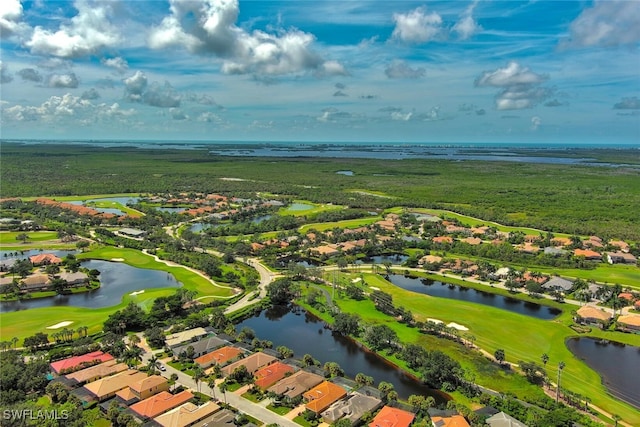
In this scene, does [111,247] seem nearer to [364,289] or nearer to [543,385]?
[364,289]

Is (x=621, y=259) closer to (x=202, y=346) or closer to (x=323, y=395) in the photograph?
(x=323, y=395)

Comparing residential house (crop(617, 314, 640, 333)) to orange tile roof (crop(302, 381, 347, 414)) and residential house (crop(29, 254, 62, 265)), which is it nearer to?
orange tile roof (crop(302, 381, 347, 414))

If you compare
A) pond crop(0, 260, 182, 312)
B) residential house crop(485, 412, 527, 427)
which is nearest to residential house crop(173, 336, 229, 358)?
pond crop(0, 260, 182, 312)

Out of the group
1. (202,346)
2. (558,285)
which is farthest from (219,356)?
(558,285)

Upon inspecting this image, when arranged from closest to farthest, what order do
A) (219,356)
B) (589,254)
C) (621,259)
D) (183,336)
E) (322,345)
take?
(219,356) < (183,336) < (322,345) < (621,259) < (589,254)

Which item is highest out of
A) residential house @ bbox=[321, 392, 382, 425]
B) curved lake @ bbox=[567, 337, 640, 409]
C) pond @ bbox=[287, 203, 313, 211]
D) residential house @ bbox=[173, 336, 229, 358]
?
pond @ bbox=[287, 203, 313, 211]
